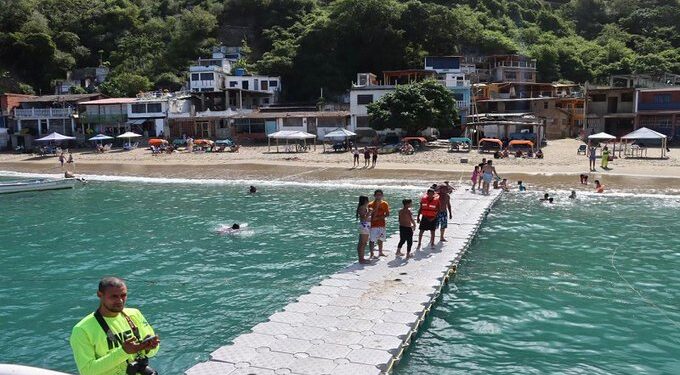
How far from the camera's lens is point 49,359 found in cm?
1077

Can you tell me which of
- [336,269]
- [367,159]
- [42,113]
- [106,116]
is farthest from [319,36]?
[336,269]

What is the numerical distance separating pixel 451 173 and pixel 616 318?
1072 inches

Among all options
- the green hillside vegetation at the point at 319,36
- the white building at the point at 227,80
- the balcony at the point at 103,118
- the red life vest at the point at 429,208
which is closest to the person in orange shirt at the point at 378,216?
the red life vest at the point at 429,208

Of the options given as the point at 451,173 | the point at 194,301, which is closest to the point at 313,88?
the point at 451,173

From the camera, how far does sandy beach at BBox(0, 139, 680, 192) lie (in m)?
36.6

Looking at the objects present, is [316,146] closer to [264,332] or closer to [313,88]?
[313,88]

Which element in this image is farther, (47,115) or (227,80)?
(227,80)

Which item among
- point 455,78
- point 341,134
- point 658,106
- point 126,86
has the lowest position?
point 341,134

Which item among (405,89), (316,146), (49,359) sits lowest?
(49,359)

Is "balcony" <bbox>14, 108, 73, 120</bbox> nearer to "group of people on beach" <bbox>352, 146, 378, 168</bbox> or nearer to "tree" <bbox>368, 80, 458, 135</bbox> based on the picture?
"tree" <bbox>368, 80, 458, 135</bbox>

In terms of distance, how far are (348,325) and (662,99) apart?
5837 cm

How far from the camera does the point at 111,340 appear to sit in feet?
17.1

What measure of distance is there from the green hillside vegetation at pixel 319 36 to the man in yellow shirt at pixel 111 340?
234ft

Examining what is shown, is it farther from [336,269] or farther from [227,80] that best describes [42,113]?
[336,269]
